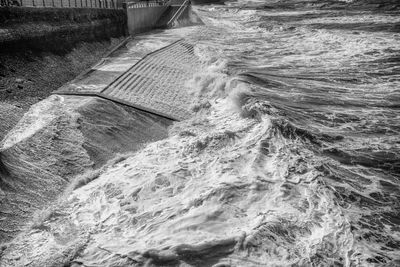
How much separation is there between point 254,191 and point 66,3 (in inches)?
566

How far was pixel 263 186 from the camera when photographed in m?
6.61

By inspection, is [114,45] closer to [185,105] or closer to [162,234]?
[185,105]

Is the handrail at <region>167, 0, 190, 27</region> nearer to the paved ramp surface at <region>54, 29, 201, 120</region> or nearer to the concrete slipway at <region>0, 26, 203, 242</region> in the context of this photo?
the paved ramp surface at <region>54, 29, 201, 120</region>

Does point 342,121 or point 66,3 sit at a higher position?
point 66,3

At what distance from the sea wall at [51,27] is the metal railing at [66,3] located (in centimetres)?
47

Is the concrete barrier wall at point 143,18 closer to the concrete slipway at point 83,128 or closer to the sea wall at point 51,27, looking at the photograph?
the sea wall at point 51,27

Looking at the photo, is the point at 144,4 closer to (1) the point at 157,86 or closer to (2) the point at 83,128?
(1) the point at 157,86

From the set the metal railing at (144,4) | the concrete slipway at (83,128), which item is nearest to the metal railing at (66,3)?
the metal railing at (144,4)

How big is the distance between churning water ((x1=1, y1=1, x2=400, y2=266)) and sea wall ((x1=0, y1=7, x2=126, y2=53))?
5.46m

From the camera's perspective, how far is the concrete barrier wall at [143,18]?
72.9 feet

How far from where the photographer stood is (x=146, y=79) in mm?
12992

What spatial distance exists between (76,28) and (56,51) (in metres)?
2.60

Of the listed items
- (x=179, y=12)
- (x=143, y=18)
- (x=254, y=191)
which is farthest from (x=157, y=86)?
(x=179, y=12)

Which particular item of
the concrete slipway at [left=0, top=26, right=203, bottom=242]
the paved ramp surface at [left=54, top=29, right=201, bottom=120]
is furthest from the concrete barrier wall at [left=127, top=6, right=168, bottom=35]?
the concrete slipway at [left=0, top=26, right=203, bottom=242]
